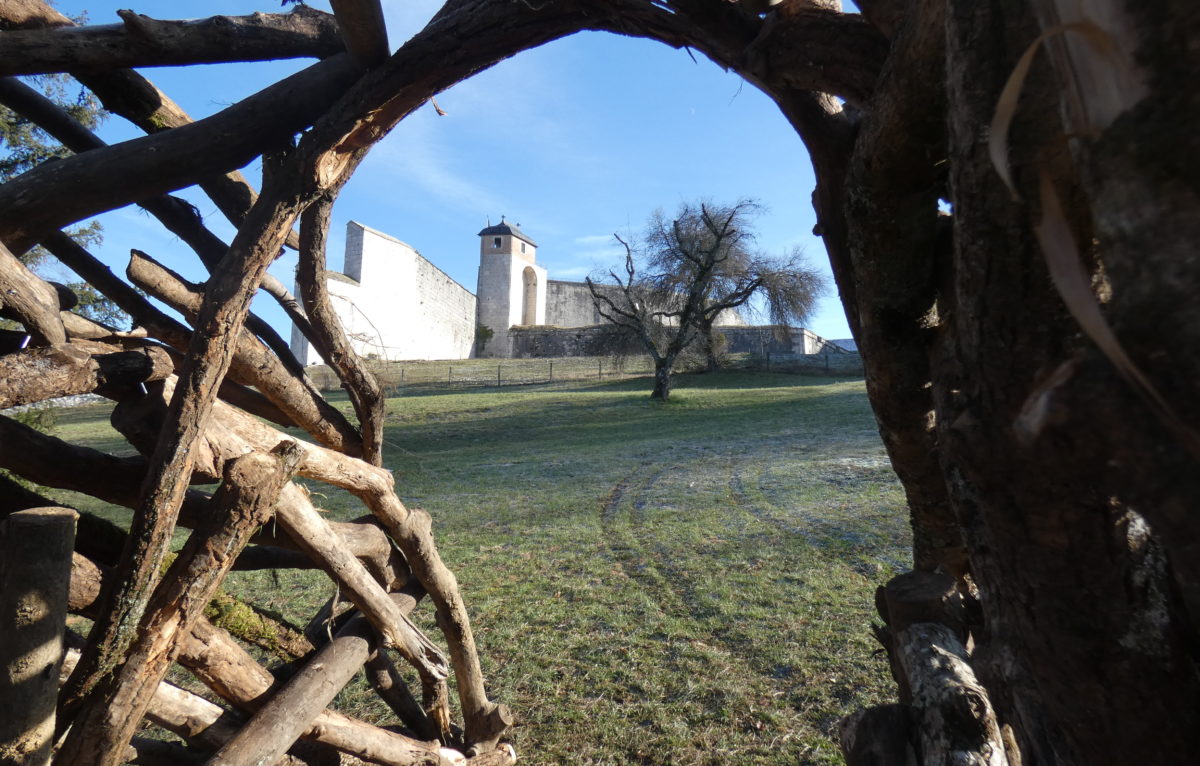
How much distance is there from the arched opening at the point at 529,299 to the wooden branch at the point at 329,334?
43.4 m

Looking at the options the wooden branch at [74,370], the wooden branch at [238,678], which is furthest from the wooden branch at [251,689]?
the wooden branch at [74,370]

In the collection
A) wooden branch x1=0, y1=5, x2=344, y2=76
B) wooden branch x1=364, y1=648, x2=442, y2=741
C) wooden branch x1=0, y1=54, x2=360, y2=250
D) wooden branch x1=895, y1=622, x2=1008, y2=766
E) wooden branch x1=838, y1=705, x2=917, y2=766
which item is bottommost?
wooden branch x1=364, y1=648, x2=442, y2=741

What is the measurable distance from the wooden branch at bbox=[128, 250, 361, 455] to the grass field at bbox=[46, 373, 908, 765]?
0.43 meters

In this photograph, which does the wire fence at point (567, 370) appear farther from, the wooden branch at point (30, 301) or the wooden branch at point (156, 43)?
the wooden branch at point (30, 301)

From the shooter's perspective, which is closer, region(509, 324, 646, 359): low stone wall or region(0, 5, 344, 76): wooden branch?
region(0, 5, 344, 76): wooden branch

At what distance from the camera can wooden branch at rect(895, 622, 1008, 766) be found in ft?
5.52

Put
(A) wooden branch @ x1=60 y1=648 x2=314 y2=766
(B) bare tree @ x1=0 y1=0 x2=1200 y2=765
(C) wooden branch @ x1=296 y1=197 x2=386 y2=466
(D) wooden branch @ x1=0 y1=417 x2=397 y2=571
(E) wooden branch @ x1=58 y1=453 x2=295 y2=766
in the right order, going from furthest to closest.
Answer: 1. (C) wooden branch @ x1=296 y1=197 x2=386 y2=466
2. (A) wooden branch @ x1=60 y1=648 x2=314 y2=766
3. (D) wooden branch @ x1=0 y1=417 x2=397 y2=571
4. (E) wooden branch @ x1=58 y1=453 x2=295 y2=766
5. (B) bare tree @ x1=0 y1=0 x2=1200 y2=765

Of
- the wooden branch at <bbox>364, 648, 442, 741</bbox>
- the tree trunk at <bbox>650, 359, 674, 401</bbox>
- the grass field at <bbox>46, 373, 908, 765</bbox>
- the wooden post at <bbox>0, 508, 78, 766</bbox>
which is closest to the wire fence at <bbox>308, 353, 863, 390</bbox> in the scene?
the tree trunk at <bbox>650, 359, 674, 401</bbox>

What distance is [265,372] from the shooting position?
264 centimetres

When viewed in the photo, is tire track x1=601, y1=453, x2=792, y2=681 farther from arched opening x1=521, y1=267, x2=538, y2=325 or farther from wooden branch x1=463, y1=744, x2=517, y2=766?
arched opening x1=521, y1=267, x2=538, y2=325

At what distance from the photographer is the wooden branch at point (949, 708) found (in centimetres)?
168

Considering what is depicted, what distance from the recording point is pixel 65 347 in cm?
201

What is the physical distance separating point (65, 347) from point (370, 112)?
45.1 inches

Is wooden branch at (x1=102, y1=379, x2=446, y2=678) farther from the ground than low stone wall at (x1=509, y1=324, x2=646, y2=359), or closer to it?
closer to it
